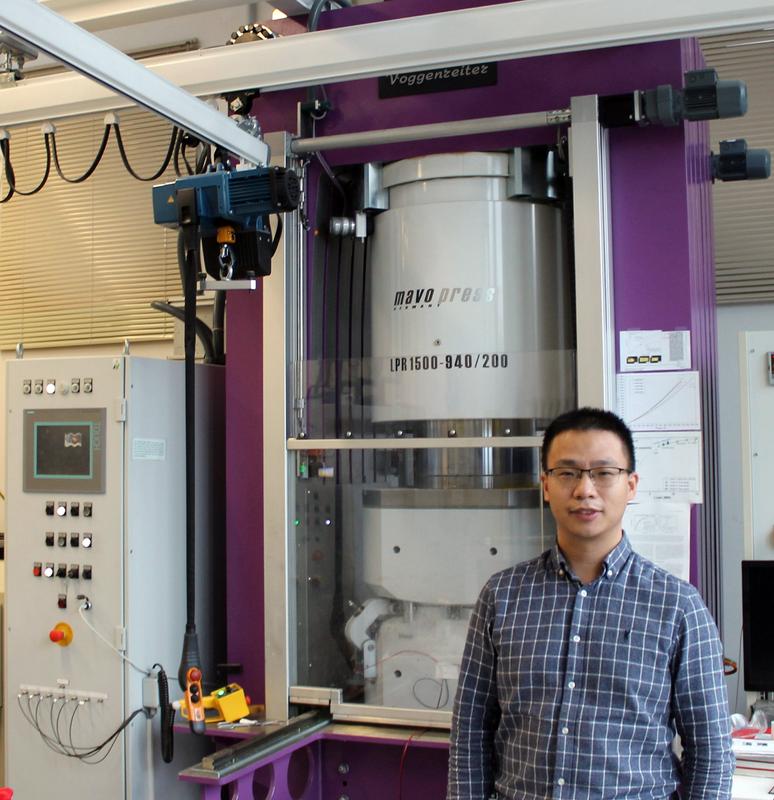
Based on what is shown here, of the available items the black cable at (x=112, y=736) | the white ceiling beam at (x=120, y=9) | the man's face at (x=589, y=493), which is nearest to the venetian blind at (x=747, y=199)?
the white ceiling beam at (x=120, y=9)

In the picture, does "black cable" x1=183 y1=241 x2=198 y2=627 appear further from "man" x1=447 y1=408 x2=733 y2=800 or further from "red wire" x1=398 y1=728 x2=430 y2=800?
"man" x1=447 y1=408 x2=733 y2=800

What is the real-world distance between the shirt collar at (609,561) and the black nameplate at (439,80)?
150cm

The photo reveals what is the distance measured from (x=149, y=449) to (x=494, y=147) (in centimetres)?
129

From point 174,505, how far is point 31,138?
2.68m

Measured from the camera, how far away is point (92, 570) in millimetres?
2918

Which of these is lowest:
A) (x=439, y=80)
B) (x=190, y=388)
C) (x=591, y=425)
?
(x=591, y=425)

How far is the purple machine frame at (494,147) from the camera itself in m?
2.65

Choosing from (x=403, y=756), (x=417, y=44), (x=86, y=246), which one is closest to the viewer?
(x=417, y=44)

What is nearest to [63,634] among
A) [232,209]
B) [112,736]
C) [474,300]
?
[112,736]

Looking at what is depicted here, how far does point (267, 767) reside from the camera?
2.74 meters

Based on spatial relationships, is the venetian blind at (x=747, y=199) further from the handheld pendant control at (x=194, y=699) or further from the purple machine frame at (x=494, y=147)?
the handheld pendant control at (x=194, y=699)

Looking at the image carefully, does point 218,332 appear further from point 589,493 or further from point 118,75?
point 589,493

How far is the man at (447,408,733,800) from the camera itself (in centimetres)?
168

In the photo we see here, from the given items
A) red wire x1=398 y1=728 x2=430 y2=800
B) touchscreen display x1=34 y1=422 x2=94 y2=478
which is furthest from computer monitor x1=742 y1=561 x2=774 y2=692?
touchscreen display x1=34 y1=422 x2=94 y2=478
